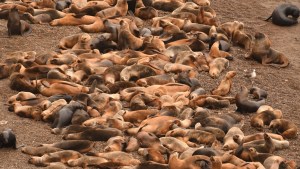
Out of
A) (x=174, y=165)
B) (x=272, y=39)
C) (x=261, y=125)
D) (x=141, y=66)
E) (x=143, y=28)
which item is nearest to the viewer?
(x=174, y=165)

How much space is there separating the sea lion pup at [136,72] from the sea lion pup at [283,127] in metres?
1.77

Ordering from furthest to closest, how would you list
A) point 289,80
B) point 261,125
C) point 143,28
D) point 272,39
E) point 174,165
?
1. point 272,39
2. point 143,28
3. point 289,80
4. point 261,125
5. point 174,165

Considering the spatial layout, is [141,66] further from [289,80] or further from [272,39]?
[272,39]

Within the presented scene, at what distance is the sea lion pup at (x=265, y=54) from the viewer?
11.6 metres

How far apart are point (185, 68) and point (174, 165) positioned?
2.92 metres

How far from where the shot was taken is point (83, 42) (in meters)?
11.3

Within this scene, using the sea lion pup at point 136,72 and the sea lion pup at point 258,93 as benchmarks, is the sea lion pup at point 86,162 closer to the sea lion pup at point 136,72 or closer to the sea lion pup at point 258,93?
the sea lion pup at point 136,72

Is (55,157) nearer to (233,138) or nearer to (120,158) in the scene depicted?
(120,158)

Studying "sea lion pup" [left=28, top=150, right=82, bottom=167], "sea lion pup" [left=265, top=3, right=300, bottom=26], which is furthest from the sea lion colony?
"sea lion pup" [left=265, top=3, right=300, bottom=26]

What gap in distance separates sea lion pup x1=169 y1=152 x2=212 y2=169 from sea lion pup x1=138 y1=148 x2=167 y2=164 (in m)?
0.21

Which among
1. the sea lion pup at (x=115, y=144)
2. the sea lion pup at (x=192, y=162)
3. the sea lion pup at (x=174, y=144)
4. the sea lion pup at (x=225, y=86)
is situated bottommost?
the sea lion pup at (x=225, y=86)

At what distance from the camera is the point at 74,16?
40.5 feet

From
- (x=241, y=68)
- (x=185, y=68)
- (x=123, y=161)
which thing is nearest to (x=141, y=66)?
(x=185, y=68)

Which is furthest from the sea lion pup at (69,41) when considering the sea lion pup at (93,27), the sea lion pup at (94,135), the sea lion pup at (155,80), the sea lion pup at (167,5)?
the sea lion pup at (94,135)
